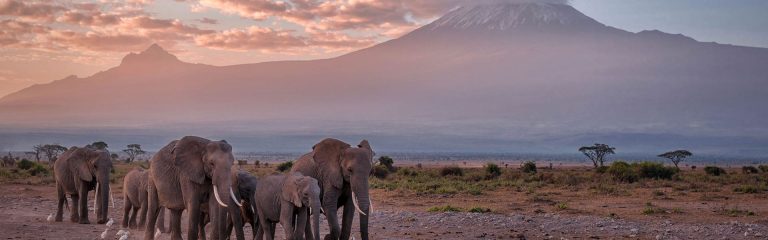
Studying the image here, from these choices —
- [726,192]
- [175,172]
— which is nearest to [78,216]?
[175,172]

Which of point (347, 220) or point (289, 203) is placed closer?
point (289, 203)

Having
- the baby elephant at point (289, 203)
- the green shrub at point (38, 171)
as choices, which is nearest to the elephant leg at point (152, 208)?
the baby elephant at point (289, 203)

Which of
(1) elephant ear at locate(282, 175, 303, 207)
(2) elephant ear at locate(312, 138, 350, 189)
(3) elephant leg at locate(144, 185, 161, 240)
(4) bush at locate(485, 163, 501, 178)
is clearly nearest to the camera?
(1) elephant ear at locate(282, 175, 303, 207)

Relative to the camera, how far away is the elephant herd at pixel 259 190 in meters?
15.1

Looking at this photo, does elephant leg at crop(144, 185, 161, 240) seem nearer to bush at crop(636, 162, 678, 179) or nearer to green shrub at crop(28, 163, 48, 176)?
bush at crop(636, 162, 678, 179)

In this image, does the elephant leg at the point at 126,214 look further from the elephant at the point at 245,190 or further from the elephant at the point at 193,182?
the elephant at the point at 193,182

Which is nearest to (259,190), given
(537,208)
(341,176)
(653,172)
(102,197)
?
(341,176)

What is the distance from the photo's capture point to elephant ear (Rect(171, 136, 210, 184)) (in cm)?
1538

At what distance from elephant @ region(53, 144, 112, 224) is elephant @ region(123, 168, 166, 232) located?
701 millimetres

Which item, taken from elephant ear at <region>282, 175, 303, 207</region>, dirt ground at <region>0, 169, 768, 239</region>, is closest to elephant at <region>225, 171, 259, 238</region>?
elephant ear at <region>282, 175, 303, 207</region>

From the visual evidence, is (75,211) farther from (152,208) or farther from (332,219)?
(332,219)

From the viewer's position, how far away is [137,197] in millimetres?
20984

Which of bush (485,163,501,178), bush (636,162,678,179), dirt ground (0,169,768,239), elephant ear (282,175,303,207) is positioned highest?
elephant ear (282,175,303,207)

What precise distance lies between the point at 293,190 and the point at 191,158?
186 cm
